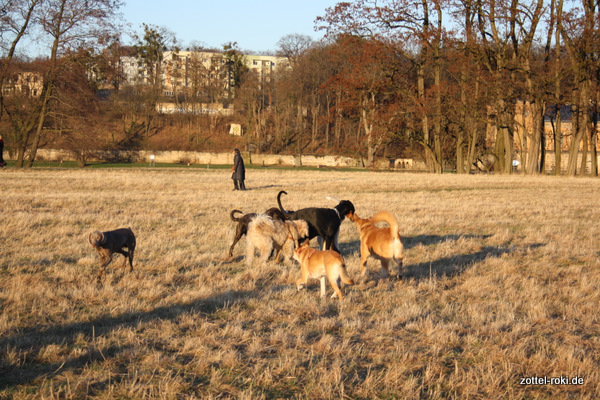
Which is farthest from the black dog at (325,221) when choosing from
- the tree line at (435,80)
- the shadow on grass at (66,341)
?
the tree line at (435,80)

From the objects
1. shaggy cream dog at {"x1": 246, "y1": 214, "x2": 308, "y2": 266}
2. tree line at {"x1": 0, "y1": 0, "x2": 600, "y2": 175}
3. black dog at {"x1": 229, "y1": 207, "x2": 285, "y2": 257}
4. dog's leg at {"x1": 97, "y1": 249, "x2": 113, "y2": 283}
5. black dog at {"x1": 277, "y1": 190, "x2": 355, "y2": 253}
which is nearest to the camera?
dog's leg at {"x1": 97, "y1": 249, "x2": 113, "y2": 283}

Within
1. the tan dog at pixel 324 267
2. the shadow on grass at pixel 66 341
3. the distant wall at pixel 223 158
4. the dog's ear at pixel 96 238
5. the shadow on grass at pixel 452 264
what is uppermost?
the distant wall at pixel 223 158

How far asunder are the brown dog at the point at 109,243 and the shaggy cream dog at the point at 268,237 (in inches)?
72.4

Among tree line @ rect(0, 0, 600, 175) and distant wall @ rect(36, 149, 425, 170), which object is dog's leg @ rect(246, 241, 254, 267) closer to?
tree line @ rect(0, 0, 600, 175)

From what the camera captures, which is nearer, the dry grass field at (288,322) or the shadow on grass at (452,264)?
the dry grass field at (288,322)

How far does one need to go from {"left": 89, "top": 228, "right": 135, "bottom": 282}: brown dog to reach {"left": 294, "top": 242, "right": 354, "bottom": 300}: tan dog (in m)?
2.67

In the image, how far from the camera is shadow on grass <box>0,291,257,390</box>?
425cm

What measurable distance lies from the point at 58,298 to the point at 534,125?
125ft

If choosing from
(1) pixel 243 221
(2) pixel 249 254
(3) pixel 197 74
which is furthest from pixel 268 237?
(3) pixel 197 74

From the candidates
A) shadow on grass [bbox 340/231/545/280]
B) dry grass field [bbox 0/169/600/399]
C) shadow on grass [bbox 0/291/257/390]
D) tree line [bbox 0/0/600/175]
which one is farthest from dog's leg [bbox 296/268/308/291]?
tree line [bbox 0/0/600/175]

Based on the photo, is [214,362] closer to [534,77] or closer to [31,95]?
[534,77]

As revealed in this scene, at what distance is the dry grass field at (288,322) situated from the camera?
4.18 metres

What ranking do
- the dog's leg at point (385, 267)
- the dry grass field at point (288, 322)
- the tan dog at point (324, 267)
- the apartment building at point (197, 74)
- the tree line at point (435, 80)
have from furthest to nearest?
the apartment building at point (197, 74)
the tree line at point (435, 80)
the dog's leg at point (385, 267)
the tan dog at point (324, 267)
the dry grass field at point (288, 322)

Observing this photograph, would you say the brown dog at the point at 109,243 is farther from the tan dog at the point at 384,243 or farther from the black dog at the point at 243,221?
the tan dog at the point at 384,243
